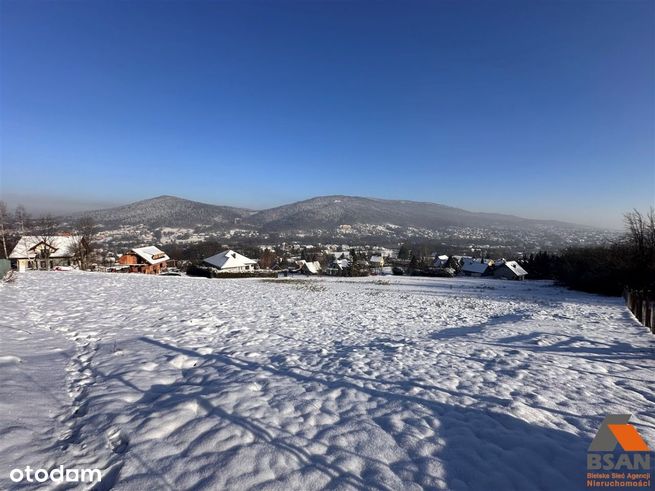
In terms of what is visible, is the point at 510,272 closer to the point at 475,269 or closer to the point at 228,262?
the point at 475,269

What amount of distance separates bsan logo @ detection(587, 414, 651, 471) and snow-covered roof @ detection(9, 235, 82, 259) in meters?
54.3

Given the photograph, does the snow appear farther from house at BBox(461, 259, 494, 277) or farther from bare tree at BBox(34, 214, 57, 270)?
house at BBox(461, 259, 494, 277)

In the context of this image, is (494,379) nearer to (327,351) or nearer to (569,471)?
(569,471)

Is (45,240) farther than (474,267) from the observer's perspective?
No

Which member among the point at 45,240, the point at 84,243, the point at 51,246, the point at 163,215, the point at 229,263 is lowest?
the point at 229,263

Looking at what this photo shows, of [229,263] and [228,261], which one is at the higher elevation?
[228,261]

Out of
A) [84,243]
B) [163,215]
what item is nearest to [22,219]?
[84,243]

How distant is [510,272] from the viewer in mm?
61531

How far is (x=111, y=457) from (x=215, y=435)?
1.03 metres

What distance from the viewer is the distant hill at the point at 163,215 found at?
155875 millimetres

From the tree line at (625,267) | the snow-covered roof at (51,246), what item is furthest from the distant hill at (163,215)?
the tree line at (625,267)

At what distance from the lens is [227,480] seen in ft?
9.56

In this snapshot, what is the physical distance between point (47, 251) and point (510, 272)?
77320mm

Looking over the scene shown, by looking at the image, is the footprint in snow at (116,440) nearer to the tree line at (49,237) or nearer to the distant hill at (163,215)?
the tree line at (49,237)
